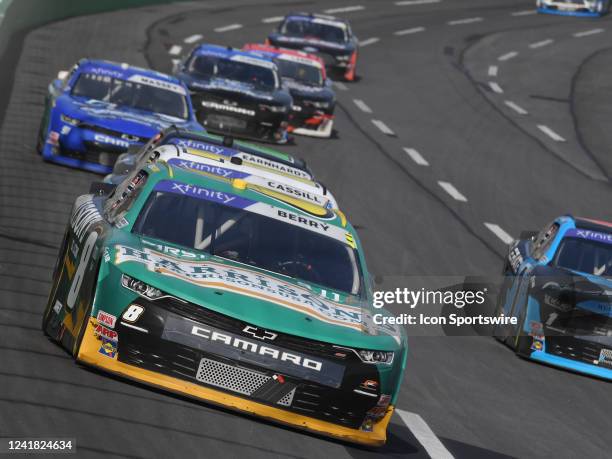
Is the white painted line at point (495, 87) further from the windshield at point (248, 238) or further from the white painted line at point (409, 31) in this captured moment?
the windshield at point (248, 238)

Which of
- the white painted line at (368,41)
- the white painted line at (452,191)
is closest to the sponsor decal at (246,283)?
the white painted line at (452,191)

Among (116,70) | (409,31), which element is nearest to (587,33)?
(409,31)

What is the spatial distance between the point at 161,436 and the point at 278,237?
2109mm

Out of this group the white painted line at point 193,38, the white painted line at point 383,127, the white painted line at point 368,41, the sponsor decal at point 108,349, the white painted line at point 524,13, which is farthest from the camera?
the white painted line at point 524,13

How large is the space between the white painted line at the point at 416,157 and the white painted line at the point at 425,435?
624 inches

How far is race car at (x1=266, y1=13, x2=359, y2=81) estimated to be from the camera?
111 feet

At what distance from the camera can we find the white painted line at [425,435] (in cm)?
902

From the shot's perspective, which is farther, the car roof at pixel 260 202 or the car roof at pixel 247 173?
the car roof at pixel 247 173

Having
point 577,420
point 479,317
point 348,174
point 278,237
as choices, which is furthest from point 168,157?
point 348,174

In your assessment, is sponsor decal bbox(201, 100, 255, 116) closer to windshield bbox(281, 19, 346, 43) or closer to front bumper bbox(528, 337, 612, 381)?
windshield bbox(281, 19, 346, 43)

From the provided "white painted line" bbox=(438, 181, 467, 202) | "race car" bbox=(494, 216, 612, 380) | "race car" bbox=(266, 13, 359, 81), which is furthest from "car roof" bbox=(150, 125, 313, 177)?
"race car" bbox=(266, 13, 359, 81)

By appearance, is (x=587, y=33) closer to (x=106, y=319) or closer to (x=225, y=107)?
(x=225, y=107)

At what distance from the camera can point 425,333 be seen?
14039mm

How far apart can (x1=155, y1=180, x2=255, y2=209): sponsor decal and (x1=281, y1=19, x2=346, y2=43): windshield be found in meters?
25.1
